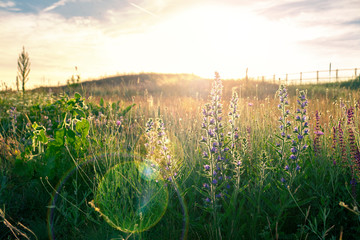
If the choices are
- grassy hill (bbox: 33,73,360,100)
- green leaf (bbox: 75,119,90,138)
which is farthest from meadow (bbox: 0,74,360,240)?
grassy hill (bbox: 33,73,360,100)

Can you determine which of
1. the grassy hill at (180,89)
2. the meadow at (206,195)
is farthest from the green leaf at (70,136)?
the grassy hill at (180,89)

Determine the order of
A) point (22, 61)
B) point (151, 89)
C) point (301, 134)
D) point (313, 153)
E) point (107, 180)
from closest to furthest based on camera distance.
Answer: point (301, 134) → point (107, 180) → point (313, 153) → point (22, 61) → point (151, 89)

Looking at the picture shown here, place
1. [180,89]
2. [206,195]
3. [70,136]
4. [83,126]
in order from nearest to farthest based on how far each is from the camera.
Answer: [206,195] → [70,136] → [83,126] → [180,89]

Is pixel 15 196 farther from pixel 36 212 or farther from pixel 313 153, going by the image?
pixel 313 153

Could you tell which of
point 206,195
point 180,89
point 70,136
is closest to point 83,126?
point 70,136

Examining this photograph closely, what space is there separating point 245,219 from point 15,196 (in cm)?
260

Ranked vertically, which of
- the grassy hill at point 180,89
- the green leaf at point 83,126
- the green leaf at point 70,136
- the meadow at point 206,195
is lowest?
the meadow at point 206,195

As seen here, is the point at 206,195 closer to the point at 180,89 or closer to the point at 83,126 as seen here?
the point at 83,126

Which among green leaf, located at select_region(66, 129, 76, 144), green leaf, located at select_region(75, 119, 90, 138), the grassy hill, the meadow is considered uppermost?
the grassy hill

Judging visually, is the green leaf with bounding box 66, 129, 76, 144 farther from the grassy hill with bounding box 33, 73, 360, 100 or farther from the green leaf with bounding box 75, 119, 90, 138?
the grassy hill with bounding box 33, 73, 360, 100

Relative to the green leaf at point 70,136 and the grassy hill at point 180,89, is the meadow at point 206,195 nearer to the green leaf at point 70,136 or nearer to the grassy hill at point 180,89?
the green leaf at point 70,136

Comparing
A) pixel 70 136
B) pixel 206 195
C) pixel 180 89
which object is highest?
pixel 180 89

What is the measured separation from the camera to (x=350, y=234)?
220cm

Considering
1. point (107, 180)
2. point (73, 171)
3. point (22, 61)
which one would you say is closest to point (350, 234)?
point (107, 180)
